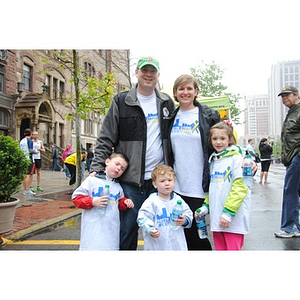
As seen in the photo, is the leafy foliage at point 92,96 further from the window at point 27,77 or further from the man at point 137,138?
the window at point 27,77

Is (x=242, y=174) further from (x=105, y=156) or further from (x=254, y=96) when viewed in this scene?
(x=254, y=96)

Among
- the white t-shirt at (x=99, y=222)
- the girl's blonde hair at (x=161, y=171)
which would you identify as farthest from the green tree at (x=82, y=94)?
the girl's blonde hair at (x=161, y=171)

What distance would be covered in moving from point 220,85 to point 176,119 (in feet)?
91.7

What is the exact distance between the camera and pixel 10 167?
4.02 metres

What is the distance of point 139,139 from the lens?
2.52 m

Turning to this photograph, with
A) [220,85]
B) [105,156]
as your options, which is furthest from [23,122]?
[220,85]

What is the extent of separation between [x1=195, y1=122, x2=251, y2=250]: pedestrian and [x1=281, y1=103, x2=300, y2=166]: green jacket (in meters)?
1.75

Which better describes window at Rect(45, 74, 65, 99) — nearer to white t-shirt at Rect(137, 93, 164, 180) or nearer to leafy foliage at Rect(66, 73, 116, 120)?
leafy foliage at Rect(66, 73, 116, 120)

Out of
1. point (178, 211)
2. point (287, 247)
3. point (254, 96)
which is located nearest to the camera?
point (178, 211)

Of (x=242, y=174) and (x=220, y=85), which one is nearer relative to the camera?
(x=242, y=174)

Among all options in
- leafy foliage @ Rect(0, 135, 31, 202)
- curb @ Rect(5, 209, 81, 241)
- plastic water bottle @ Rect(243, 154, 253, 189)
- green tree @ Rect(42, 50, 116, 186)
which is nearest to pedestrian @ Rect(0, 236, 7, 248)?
curb @ Rect(5, 209, 81, 241)

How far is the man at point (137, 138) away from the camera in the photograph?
2510 millimetres

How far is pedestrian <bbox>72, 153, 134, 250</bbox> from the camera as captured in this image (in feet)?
Result: 8.05

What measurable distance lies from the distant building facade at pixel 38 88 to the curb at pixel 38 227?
571cm
